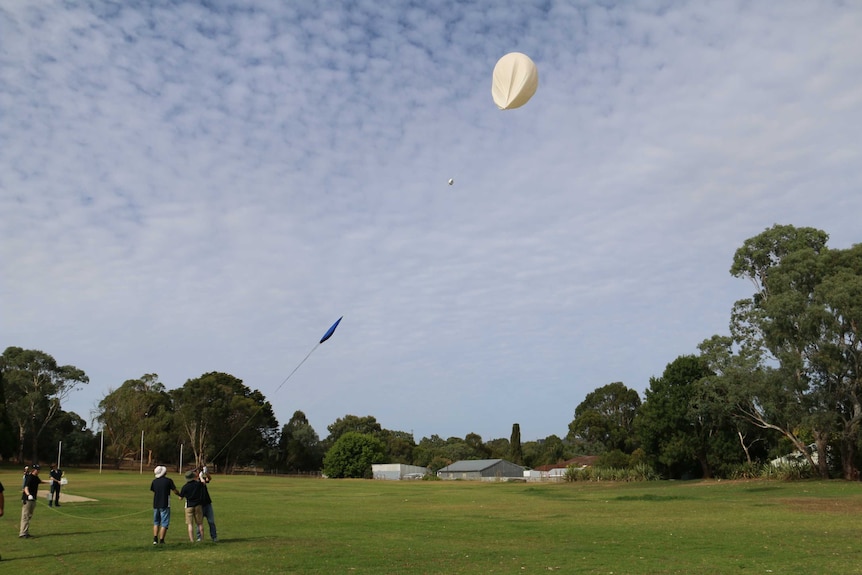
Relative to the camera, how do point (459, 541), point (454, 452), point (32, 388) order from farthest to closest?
point (454, 452) → point (32, 388) → point (459, 541)

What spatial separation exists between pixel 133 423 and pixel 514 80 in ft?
367

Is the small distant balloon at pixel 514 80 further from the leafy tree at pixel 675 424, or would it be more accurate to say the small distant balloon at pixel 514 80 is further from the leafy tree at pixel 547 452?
the leafy tree at pixel 547 452

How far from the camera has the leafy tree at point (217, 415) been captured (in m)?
111

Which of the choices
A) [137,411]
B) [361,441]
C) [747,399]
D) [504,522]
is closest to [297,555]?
[504,522]

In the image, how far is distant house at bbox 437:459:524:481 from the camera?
10831 centimetres

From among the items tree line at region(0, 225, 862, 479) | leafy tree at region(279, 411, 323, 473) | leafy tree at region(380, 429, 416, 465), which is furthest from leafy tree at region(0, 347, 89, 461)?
leafy tree at region(380, 429, 416, 465)

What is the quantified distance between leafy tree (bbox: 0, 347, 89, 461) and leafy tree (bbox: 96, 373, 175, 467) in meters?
7.91

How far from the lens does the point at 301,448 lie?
131125mm

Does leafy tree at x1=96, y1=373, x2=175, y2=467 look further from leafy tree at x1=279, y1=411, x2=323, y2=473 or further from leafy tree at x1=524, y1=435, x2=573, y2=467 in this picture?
leafy tree at x1=524, y1=435, x2=573, y2=467

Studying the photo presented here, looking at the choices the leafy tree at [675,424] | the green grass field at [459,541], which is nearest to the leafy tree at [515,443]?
the leafy tree at [675,424]

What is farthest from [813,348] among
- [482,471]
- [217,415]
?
[217,415]

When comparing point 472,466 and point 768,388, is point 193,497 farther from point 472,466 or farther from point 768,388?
point 472,466

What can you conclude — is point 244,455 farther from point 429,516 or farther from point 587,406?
point 429,516

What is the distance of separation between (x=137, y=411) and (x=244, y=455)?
20.3 m
